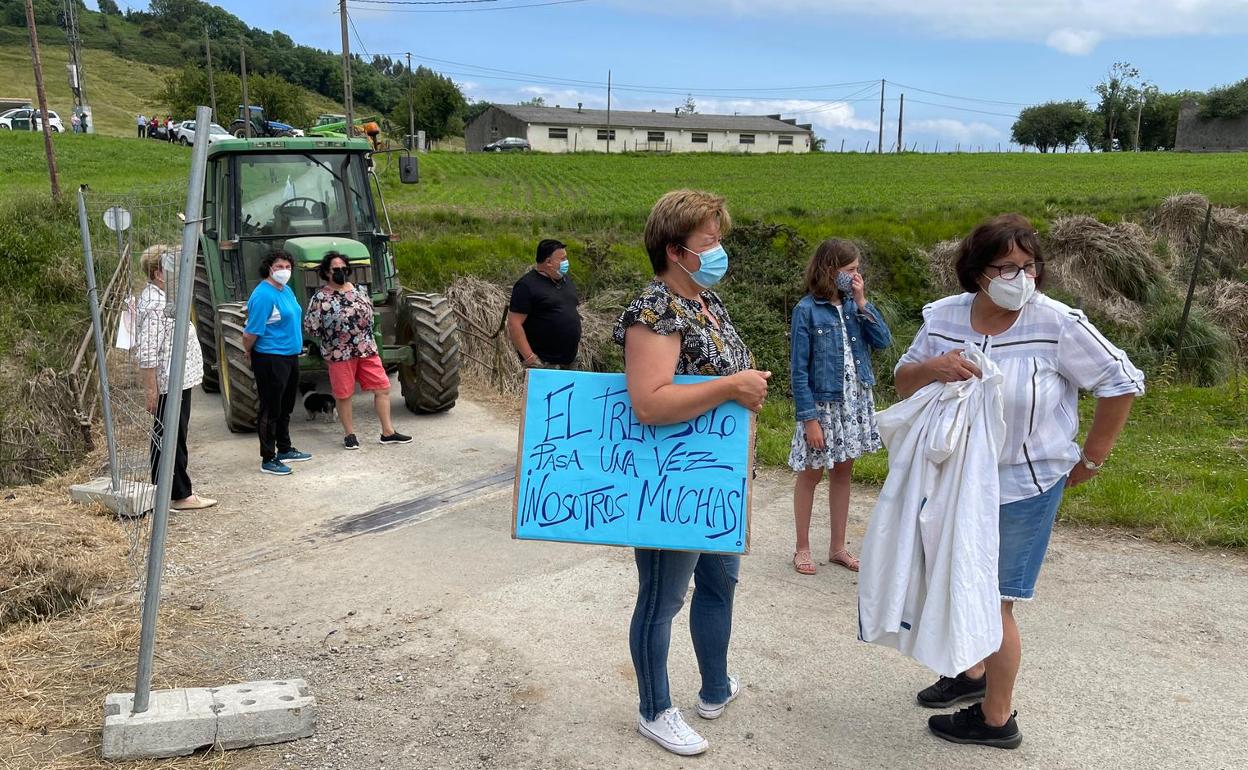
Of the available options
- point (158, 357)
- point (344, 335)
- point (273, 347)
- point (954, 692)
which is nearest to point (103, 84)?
point (344, 335)

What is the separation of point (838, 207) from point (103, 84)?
87.1m

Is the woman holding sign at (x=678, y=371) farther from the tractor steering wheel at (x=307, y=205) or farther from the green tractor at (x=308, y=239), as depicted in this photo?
the tractor steering wheel at (x=307, y=205)

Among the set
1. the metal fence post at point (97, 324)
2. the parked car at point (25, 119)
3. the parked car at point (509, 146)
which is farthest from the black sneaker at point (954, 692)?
the parked car at point (509, 146)

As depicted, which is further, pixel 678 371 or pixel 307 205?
pixel 307 205

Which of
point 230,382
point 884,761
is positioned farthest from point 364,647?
point 230,382

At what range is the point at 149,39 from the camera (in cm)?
11512

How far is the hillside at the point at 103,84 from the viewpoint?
72438mm

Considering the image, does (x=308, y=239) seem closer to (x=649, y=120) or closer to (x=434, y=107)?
(x=434, y=107)

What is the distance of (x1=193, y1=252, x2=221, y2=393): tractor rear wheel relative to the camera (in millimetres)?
9250

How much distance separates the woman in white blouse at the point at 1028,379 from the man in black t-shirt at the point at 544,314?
374 centimetres

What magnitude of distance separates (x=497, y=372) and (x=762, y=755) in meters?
8.58

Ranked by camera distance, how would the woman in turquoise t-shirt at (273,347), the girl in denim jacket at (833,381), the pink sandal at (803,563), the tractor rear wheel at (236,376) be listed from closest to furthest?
the girl in denim jacket at (833,381) → the pink sandal at (803,563) → the woman in turquoise t-shirt at (273,347) → the tractor rear wheel at (236,376)

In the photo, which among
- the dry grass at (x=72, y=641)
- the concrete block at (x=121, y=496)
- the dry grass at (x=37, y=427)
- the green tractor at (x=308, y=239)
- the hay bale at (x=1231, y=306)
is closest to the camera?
the dry grass at (x=72, y=641)

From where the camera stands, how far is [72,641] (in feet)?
13.5
